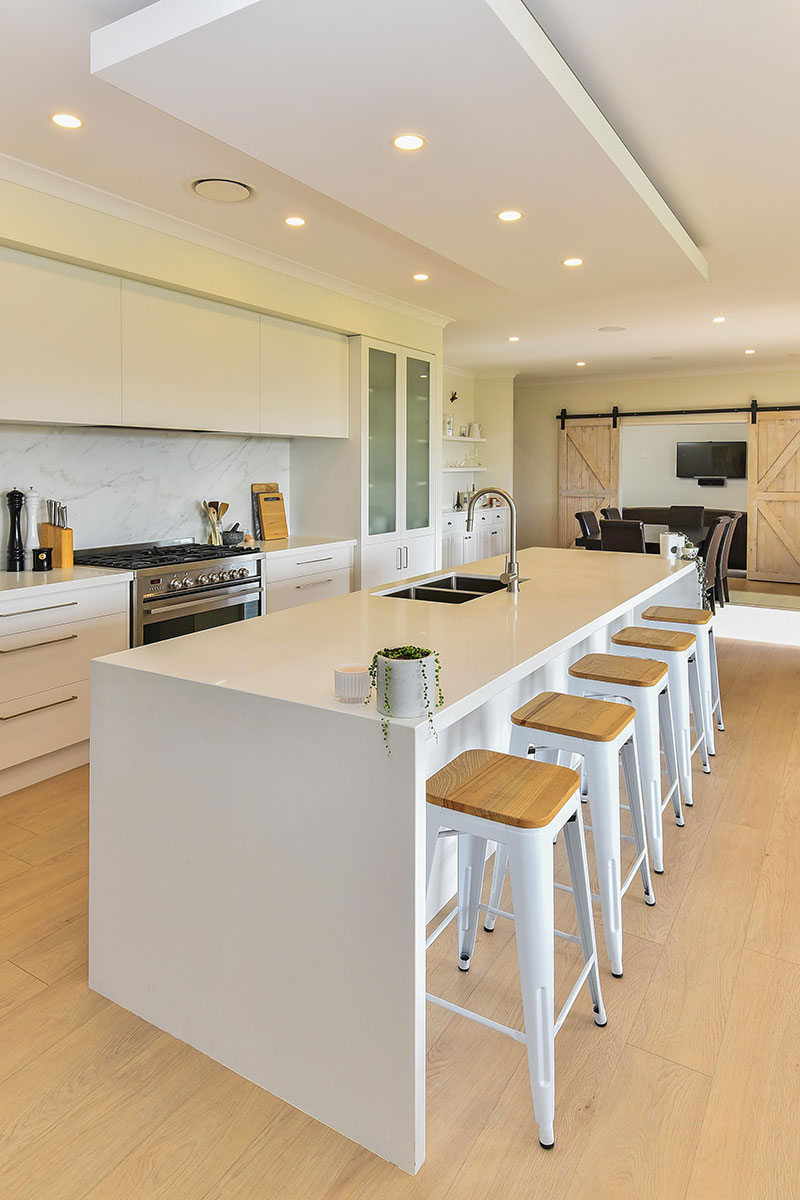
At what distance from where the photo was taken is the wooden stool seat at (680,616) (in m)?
3.43

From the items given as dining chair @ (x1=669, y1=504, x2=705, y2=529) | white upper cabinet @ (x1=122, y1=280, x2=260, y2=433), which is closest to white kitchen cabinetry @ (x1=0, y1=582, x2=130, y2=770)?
white upper cabinet @ (x1=122, y1=280, x2=260, y2=433)

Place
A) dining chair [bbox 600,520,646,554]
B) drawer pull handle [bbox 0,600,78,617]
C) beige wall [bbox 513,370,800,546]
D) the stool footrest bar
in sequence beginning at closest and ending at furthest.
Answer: the stool footrest bar
drawer pull handle [bbox 0,600,78,617]
dining chair [bbox 600,520,646,554]
beige wall [bbox 513,370,800,546]

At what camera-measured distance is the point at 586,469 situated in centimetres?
1063

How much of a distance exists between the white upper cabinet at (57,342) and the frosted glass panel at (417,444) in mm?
2477

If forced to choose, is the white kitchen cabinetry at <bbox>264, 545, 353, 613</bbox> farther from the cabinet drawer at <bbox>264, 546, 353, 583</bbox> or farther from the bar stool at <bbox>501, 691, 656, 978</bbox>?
the bar stool at <bbox>501, 691, 656, 978</bbox>

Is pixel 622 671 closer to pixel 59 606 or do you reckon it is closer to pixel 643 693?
pixel 643 693

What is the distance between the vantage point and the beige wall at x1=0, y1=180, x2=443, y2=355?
10.3 feet

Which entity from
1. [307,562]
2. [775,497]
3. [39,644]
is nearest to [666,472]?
[775,497]

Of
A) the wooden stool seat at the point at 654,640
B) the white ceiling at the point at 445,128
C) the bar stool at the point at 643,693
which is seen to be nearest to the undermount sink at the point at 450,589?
the wooden stool seat at the point at 654,640

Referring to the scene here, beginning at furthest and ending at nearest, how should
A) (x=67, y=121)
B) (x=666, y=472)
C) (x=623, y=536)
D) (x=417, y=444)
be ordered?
(x=666, y=472) → (x=623, y=536) → (x=417, y=444) → (x=67, y=121)

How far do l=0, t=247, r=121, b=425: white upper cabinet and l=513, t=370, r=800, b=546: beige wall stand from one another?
7.98m

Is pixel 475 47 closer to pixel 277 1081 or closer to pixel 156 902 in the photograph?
pixel 156 902

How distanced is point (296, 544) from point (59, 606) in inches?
72.5

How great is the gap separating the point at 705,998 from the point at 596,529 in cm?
781
